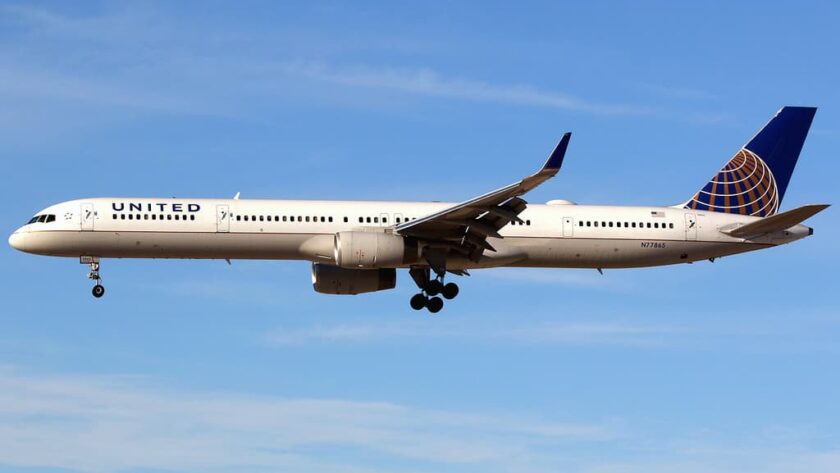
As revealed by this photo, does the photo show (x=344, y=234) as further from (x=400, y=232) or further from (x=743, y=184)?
(x=743, y=184)

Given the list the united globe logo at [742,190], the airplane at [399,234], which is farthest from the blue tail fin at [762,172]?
the airplane at [399,234]

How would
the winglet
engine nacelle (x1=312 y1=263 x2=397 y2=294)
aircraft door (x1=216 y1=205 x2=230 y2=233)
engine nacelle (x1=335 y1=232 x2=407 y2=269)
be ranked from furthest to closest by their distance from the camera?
engine nacelle (x1=312 y1=263 x2=397 y2=294) → aircraft door (x1=216 y1=205 x2=230 y2=233) → engine nacelle (x1=335 y1=232 x2=407 y2=269) → the winglet

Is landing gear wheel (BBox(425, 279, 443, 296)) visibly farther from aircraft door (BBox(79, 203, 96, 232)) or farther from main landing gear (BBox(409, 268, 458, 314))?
aircraft door (BBox(79, 203, 96, 232))

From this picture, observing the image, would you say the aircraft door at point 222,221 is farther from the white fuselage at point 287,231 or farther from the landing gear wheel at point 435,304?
the landing gear wheel at point 435,304

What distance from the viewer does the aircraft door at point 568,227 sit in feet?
173

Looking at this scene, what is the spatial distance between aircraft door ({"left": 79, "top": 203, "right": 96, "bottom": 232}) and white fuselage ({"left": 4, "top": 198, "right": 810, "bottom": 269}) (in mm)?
36

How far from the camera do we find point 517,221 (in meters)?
48.1

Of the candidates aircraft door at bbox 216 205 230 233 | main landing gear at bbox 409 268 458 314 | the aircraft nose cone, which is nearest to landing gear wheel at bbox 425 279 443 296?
main landing gear at bbox 409 268 458 314

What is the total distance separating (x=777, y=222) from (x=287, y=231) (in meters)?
18.4

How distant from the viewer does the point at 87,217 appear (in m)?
50.7

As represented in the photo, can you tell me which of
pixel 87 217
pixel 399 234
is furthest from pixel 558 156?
pixel 87 217

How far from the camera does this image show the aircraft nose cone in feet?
169

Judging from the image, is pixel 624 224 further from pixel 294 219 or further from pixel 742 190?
pixel 294 219

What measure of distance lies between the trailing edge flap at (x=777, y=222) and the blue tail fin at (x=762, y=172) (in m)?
2.28
